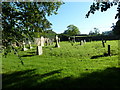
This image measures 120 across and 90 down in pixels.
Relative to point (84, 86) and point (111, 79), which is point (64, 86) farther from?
point (111, 79)

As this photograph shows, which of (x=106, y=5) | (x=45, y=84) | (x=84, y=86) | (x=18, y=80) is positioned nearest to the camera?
(x=106, y=5)

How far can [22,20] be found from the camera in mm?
4812

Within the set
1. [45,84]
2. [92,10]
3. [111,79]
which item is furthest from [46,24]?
[111,79]

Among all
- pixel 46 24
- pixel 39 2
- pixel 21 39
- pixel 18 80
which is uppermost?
pixel 39 2

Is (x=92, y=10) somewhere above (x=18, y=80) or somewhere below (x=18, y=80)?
above

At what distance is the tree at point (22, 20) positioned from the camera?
15.1ft

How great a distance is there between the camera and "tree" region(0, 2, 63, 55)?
459 centimetres

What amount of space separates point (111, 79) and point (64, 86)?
6.12 feet

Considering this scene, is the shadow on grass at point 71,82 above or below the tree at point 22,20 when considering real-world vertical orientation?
below

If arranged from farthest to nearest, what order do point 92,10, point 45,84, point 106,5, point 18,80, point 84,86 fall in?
point 18,80
point 45,84
point 84,86
point 92,10
point 106,5

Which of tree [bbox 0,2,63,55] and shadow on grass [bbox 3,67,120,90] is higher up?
tree [bbox 0,2,63,55]

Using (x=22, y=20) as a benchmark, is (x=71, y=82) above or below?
below

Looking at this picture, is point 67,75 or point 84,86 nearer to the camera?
point 84,86

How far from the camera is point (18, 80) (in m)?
5.61
